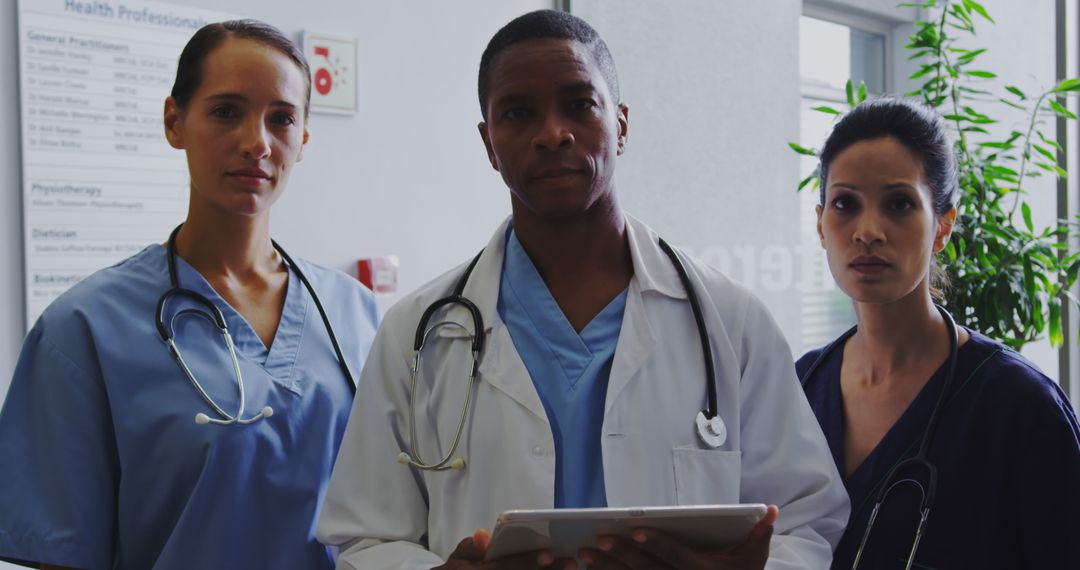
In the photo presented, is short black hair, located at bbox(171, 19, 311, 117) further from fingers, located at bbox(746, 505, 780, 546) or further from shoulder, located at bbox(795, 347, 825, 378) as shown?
shoulder, located at bbox(795, 347, 825, 378)

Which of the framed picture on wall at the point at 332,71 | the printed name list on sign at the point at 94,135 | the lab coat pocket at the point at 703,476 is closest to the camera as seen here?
the lab coat pocket at the point at 703,476

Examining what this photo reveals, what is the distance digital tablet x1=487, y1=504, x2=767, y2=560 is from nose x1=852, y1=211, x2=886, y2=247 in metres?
0.73

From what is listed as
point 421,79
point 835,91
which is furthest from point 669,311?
point 835,91

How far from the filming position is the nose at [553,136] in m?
1.01

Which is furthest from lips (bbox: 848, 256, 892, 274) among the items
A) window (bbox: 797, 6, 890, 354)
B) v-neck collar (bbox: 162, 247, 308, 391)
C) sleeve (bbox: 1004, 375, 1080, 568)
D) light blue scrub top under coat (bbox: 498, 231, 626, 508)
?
window (bbox: 797, 6, 890, 354)

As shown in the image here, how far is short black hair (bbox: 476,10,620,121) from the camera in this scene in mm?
1073

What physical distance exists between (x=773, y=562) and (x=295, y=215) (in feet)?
4.63

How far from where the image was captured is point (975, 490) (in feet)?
4.38

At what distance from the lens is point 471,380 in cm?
106

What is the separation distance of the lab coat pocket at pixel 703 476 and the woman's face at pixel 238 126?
69 centimetres

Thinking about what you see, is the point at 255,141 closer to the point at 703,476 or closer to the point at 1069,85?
the point at 703,476

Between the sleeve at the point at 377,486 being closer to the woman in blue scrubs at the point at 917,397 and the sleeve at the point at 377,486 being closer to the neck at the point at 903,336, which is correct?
the woman in blue scrubs at the point at 917,397

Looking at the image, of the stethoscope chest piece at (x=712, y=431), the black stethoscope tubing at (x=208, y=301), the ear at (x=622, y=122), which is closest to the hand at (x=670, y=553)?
the stethoscope chest piece at (x=712, y=431)

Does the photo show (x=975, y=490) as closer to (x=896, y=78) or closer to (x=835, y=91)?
(x=835, y=91)
